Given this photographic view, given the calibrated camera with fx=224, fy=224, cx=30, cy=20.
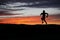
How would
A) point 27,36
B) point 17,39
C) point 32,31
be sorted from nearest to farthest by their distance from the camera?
1. point 17,39
2. point 27,36
3. point 32,31

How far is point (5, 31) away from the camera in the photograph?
15469 mm

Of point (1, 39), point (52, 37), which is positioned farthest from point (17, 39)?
point (52, 37)

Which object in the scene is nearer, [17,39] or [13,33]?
[17,39]

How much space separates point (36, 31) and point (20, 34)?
125 centimetres

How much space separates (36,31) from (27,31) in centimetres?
62

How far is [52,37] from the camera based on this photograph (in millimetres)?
13516

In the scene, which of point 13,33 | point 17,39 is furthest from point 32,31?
point 17,39

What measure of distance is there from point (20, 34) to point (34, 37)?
1314 millimetres

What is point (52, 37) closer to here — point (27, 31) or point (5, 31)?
point (27, 31)

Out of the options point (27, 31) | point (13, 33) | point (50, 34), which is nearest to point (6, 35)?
point (13, 33)

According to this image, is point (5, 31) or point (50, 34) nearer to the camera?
point (50, 34)

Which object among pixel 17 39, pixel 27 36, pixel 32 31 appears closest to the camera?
pixel 17 39

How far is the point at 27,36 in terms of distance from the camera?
13961 millimetres

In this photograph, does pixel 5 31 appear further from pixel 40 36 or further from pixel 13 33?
pixel 40 36
